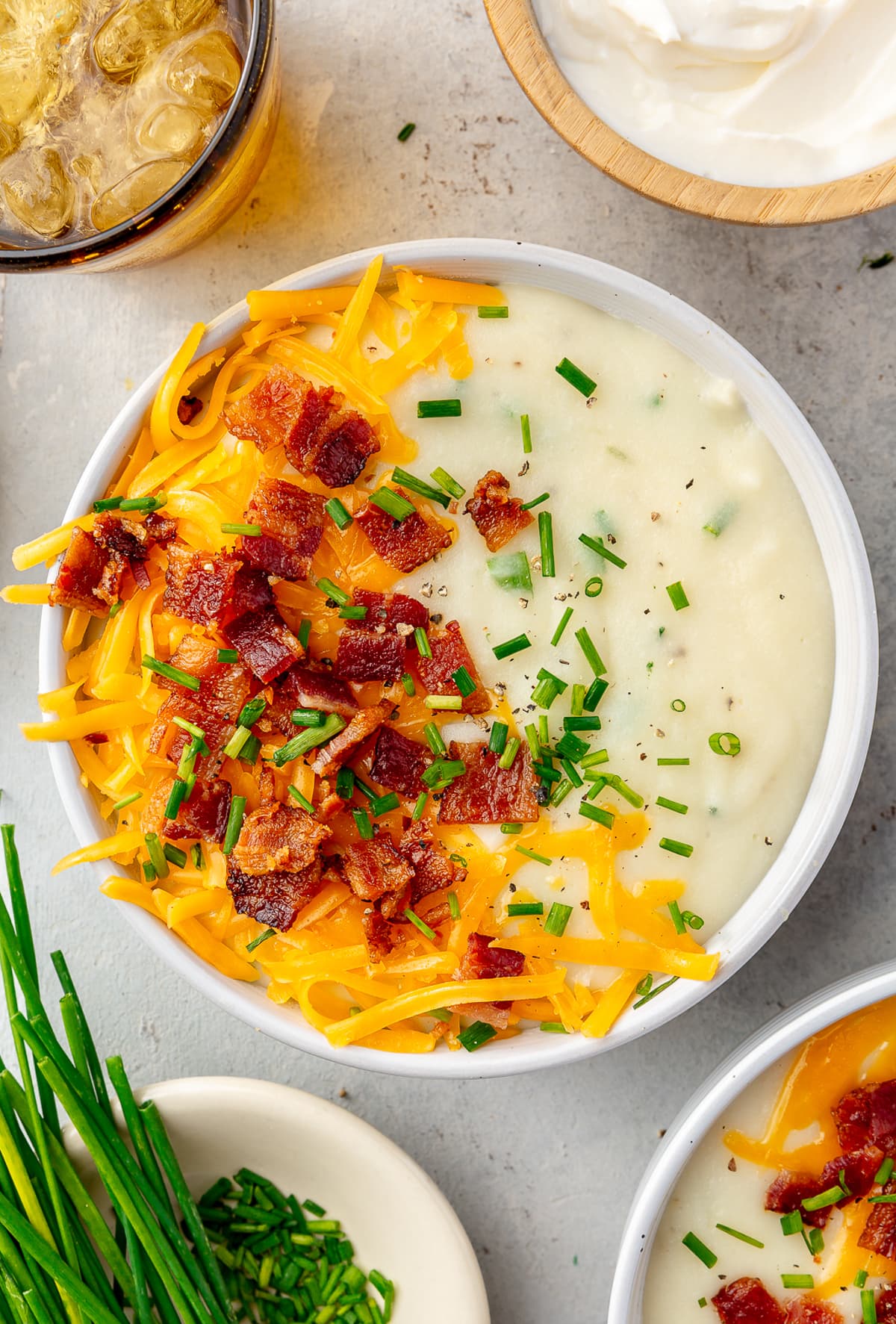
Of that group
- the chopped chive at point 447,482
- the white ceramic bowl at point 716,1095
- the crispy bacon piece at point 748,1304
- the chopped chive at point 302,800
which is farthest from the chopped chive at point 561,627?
the crispy bacon piece at point 748,1304

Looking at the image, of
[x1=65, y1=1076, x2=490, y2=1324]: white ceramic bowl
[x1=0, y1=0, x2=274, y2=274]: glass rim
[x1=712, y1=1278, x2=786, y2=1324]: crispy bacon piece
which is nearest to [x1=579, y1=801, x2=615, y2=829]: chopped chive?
[x1=65, y1=1076, x2=490, y2=1324]: white ceramic bowl

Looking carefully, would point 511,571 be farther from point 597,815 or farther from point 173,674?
point 173,674

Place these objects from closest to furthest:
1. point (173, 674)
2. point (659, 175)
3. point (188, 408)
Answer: point (659, 175)
point (173, 674)
point (188, 408)

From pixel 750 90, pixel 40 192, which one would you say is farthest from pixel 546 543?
pixel 40 192

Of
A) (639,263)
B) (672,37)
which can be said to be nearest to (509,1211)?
(639,263)

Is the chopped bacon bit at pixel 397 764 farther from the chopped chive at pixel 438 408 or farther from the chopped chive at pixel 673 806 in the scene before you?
the chopped chive at pixel 438 408

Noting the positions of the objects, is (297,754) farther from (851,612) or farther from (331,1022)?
(851,612)
